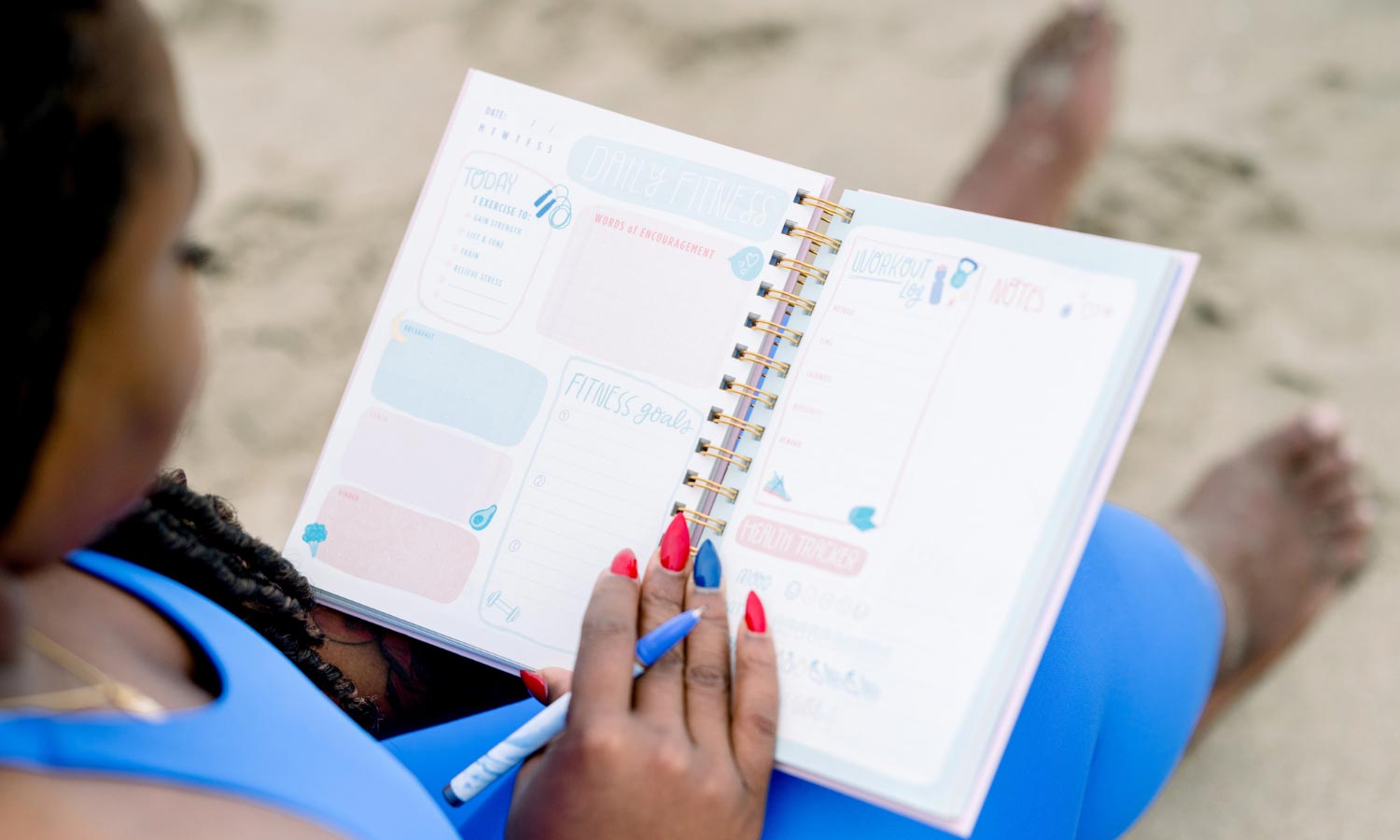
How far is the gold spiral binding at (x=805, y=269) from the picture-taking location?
83 cm

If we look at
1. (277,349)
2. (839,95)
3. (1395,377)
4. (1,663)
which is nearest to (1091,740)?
(1,663)

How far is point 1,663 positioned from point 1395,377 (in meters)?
1.61

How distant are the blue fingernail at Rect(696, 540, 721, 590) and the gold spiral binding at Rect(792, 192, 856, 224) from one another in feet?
0.93

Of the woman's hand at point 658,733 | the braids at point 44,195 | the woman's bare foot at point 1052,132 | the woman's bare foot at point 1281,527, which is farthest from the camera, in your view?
the woman's bare foot at point 1052,132

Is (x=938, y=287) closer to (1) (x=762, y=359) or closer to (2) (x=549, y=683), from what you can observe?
(1) (x=762, y=359)

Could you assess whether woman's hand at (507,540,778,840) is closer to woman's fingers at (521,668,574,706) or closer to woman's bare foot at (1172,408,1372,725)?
woman's fingers at (521,668,574,706)

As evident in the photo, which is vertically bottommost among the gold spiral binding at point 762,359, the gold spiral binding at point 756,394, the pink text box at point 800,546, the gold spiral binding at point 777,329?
the pink text box at point 800,546

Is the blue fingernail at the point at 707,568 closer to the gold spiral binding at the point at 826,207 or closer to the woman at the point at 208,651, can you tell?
the woman at the point at 208,651

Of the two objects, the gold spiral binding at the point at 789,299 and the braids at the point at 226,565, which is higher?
the gold spiral binding at the point at 789,299

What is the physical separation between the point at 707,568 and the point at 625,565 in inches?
2.5

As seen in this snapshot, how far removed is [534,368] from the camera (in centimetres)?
88

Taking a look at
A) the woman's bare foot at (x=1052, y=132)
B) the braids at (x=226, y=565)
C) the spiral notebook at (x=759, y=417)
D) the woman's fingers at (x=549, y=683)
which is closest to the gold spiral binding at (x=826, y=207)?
the spiral notebook at (x=759, y=417)

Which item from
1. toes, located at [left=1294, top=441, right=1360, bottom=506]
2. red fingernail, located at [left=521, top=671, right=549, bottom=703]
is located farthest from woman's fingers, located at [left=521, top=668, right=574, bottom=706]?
toes, located at [left=1294, top=441, right=1360, bottom=506]

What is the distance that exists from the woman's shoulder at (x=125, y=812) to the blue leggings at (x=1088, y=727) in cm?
29
